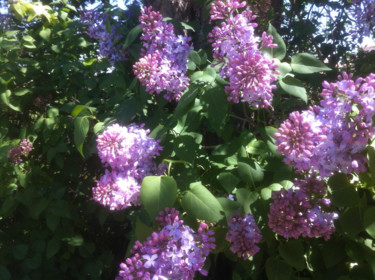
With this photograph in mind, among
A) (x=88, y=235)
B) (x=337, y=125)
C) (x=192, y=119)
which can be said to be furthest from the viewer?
(x=88, y=235)

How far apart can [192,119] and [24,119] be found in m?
1.48

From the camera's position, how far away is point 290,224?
Answer: 1347mm

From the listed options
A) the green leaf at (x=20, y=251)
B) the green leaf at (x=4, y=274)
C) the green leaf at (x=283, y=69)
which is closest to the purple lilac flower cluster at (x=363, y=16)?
the green leaf at (x=283, y=69)

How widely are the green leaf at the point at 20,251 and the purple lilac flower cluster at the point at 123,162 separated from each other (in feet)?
3.36

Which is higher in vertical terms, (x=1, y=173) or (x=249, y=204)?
(x=249, y=204)

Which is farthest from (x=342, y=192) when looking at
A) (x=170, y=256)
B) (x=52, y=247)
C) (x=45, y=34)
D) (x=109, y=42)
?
(x=45, y=34)

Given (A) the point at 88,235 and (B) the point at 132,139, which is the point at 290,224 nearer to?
(B) the point at 132,139

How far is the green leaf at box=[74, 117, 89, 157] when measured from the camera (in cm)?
171

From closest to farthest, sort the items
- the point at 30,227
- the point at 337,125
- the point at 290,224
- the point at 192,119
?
1. the point at 337,125
2. the point at 290,224
3. the point at 192,119
4. the point at 30,227

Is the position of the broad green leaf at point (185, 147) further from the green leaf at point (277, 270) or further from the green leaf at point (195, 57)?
the green leaf at point (277, 270)

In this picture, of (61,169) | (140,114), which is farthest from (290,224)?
(61,169)

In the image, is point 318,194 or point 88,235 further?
point 88,235

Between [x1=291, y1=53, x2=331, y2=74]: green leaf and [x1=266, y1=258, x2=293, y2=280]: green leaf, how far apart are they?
2.44 feet

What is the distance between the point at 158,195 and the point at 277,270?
1.99 feet
